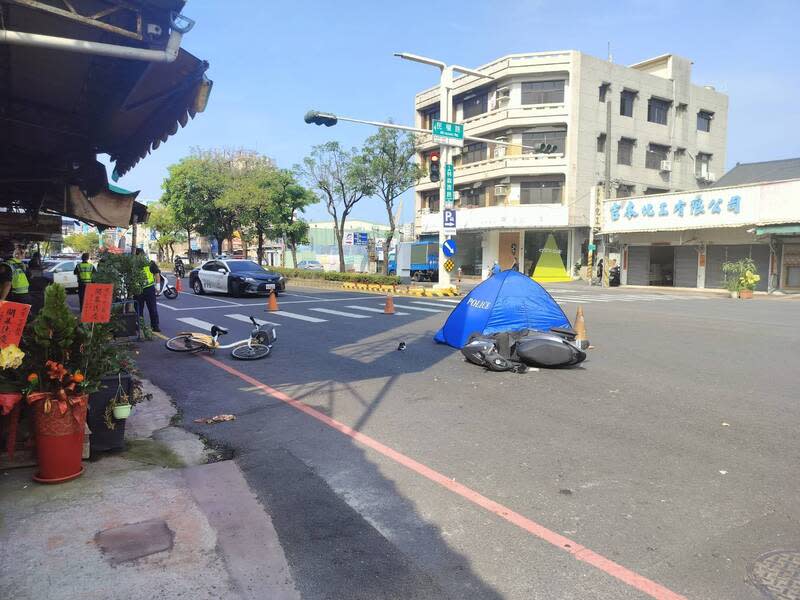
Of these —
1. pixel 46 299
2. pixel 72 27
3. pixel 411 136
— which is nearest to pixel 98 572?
pixel 46 299

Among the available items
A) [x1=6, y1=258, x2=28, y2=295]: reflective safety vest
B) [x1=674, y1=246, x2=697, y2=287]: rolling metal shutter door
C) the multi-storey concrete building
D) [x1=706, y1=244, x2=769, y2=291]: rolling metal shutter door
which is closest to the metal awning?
[x1=706, y1=244, x2=769, y2=291]: rolling metal shutter door

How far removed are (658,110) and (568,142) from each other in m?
9.55

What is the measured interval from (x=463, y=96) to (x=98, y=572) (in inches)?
1746

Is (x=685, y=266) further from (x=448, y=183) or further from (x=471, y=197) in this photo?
(x=448, y=183)

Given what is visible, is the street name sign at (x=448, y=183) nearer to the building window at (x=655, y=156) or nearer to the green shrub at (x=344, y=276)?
the green shrub at (x=344, y=276)

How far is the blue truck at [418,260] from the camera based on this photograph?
38.3 m

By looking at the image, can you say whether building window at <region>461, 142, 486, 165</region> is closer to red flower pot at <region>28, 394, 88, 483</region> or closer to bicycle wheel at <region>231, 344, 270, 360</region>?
bicycle wheel at <region>231, 344, 270, 360</region>

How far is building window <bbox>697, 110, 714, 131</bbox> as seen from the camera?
43.2m

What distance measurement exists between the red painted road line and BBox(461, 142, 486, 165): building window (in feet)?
125

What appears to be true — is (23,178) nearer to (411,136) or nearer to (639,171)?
(411,136)

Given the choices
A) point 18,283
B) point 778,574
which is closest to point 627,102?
point 18,283

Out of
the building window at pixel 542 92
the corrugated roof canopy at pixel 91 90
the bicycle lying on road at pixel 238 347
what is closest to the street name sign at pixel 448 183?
the bicycle lying on road at pixel 238 347

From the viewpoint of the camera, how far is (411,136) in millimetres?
31656

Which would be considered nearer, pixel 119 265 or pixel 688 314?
pixel 119 265
